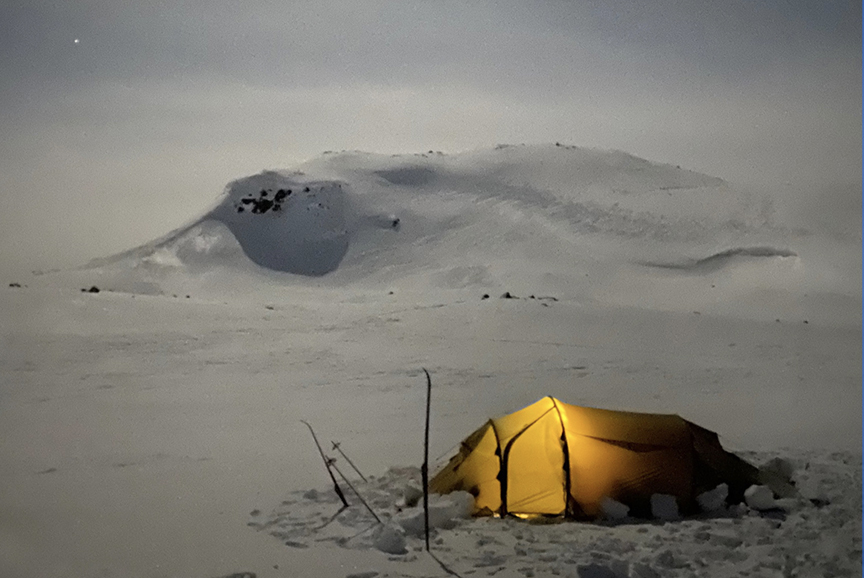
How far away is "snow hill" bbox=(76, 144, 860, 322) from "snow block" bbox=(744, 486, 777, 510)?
137 centimetres

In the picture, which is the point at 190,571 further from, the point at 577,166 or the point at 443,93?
the point at 577,166

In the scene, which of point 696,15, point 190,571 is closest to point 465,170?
point 696,15

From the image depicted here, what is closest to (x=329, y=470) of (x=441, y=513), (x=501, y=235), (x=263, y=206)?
(x=441, y=513)

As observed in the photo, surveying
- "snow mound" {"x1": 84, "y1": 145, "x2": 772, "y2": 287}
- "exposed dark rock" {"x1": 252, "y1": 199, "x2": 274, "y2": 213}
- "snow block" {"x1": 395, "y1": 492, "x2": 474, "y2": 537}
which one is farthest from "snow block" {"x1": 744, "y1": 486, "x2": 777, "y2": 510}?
"exposed dark rock" {"x1": 252, "y1": 199, "x2": 274, "y2": 213}

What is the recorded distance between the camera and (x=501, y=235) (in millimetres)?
5223

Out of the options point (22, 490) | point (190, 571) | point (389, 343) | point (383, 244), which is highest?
point (383, 244)

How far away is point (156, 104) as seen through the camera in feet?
13.4

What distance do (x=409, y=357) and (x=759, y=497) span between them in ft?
6.14

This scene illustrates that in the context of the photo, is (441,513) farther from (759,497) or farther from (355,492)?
(759,497)

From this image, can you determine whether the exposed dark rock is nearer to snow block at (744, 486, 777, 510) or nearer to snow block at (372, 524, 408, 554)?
snow block at (372, 524, 408, 554)

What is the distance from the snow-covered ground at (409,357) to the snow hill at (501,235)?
0.02m

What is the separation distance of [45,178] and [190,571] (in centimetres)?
194

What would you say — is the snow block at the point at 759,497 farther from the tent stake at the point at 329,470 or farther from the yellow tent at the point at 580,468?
the tent stake at the point at 329,470

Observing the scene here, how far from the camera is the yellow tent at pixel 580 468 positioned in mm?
3705
